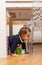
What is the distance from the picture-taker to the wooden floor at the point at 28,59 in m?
1.26

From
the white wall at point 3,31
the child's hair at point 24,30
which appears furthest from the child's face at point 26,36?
the white wall at point 3,31

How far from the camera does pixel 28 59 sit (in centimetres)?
138

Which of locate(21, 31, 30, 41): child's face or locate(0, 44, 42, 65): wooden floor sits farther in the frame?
locate(21, 31, 30, 41): child's face

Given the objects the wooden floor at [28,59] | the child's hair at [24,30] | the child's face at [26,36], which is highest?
the child's hair at [24,30]

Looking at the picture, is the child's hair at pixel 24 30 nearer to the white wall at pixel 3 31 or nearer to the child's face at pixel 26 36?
the child's face at pixel 26 36

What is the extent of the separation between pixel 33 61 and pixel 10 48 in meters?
0.38

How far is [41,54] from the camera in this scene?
1535 mm

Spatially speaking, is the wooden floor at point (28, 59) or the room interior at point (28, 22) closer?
the wooden floor at point (28, 59)

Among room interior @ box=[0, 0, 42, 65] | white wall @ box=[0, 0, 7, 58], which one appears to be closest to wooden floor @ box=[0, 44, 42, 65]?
room interior @ box=[0, 0, 42, 65]

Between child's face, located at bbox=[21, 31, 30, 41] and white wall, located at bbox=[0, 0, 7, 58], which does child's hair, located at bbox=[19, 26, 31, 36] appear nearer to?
child's face, located at bbox=[21, 31, 30, 41]

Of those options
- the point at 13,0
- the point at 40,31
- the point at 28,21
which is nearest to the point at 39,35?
the point at 40,31

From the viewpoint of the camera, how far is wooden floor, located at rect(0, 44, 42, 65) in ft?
4.13

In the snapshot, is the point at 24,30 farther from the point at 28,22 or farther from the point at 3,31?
the point at 3,31

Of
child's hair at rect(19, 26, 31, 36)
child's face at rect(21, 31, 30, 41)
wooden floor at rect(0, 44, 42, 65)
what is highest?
child's hair at rect(19, 26, 31, 36)
